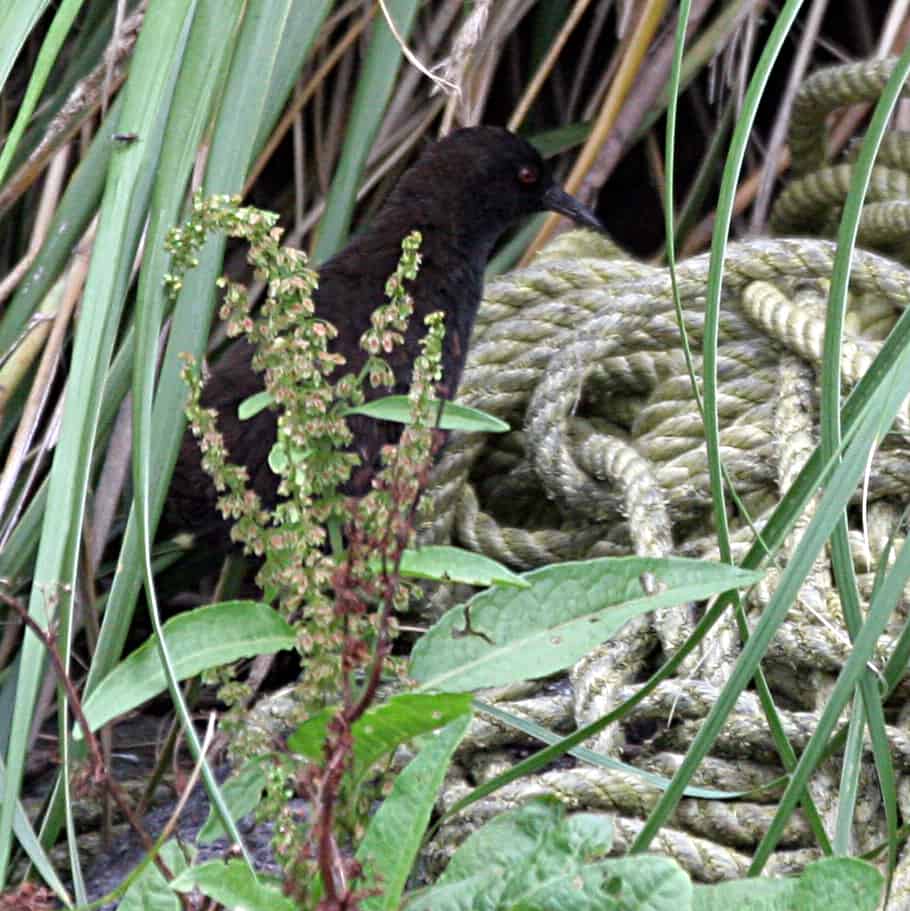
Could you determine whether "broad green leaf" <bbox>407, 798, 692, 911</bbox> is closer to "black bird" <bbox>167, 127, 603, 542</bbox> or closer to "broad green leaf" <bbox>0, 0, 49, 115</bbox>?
"broad green leaf" <bbox>0, 0, 49, 115</bbox>

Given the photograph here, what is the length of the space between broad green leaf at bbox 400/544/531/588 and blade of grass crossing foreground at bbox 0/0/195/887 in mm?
271

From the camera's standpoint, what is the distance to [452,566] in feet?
4.12

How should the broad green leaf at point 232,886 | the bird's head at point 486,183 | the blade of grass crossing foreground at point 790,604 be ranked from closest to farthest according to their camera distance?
the broad green leaf at point 232,886 → the blade of grass crossing foreground at point 790,604 → the bird's head at point 486,183

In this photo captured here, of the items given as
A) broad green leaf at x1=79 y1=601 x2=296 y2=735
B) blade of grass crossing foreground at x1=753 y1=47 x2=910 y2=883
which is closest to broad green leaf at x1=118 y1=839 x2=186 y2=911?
broad green leaf at x1=79 y1=601 x2=296 y2=735

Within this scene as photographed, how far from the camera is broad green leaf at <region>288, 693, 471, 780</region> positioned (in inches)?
44.4

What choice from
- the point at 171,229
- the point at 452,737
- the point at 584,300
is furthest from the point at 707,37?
the point at 452,737

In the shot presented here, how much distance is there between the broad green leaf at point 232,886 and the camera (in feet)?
3.32

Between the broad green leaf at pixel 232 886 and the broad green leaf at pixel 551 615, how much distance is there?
0.23 meters

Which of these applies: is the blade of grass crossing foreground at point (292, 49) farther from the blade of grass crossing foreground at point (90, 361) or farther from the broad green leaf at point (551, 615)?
the broad green leaf at point (551, 615)

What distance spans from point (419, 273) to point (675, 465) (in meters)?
0.94

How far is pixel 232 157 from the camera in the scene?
171cm

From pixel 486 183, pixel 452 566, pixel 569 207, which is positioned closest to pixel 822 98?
pixel 569 207

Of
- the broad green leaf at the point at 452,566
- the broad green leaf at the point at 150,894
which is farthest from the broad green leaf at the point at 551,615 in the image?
the broad green leaf at the point at 150,894

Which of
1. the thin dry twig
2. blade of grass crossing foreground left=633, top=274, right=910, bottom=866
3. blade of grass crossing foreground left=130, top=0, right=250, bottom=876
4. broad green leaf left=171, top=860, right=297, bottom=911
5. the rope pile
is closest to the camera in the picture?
broad green leaf left=171, top=860, right=297, bottom=911
